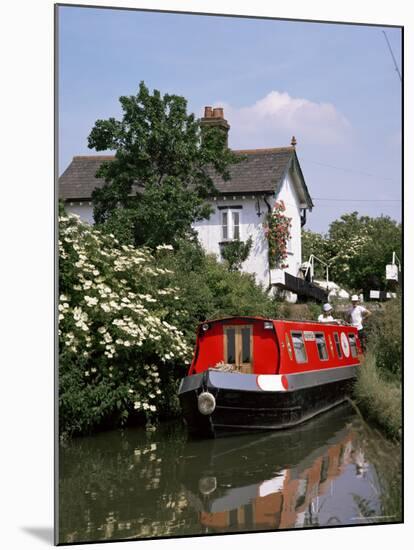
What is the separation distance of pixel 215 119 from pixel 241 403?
321cm

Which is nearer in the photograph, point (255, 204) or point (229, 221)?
point (229, 221)

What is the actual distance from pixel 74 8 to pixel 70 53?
1.04 feet

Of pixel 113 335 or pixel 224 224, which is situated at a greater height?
pixel 224 224

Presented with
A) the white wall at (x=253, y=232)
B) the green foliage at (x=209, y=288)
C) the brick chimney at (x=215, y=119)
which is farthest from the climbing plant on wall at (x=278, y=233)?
the brick chimney at (x=215, y=119)

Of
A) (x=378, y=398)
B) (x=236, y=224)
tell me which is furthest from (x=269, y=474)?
(x=236, y=224)

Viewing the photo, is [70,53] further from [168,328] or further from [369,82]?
[168,328]

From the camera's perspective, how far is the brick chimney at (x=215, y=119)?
7.37 m

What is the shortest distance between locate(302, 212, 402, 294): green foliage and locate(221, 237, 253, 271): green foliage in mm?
474

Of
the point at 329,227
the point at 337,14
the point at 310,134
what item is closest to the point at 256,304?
the point at 329,227

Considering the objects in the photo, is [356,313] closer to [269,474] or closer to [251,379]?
[251,379]

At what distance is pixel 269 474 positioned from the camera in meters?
7.90

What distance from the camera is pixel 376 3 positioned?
24.1ft

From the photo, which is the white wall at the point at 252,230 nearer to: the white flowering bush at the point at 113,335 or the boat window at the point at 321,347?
the white flowering bush at the point at 113,335

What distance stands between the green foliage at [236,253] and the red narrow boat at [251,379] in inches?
51.6
